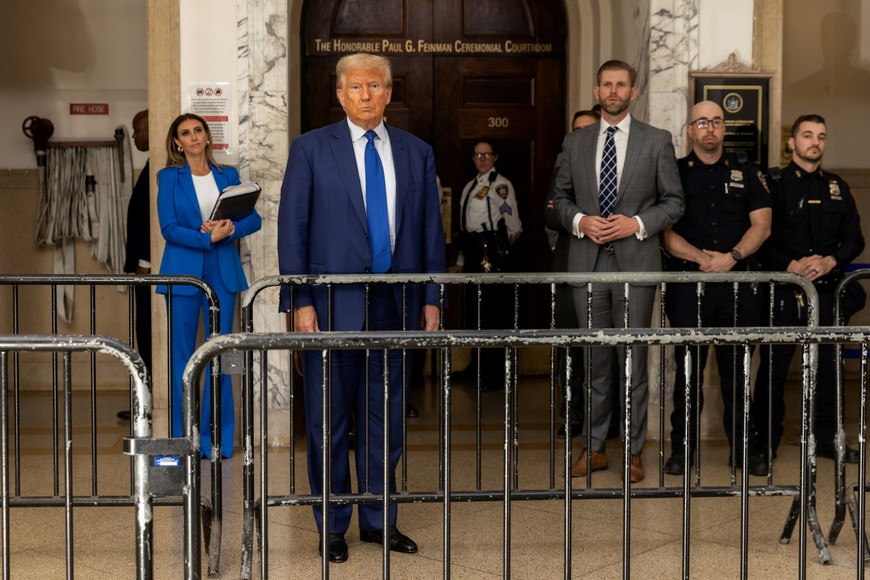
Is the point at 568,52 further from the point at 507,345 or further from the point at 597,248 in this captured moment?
the point at 507,345

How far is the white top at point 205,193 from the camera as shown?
732 centimetres

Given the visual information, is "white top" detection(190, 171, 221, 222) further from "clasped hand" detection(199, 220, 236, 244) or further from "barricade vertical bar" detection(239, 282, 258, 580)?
"barricade vertical bar" detection(239, 282, 258, 580)

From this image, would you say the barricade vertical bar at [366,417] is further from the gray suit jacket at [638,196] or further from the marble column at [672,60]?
the marble column at [672,60]

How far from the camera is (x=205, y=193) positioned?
7.34 meters

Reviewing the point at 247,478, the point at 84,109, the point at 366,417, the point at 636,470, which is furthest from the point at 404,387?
the point at 84,109

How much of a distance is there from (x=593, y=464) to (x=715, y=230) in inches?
59.7

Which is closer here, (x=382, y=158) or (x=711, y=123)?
(x=382, y=158)

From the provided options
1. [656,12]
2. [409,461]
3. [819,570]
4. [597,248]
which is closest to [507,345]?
[819,570]

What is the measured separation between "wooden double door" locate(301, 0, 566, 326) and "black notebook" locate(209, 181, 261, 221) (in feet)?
10.8

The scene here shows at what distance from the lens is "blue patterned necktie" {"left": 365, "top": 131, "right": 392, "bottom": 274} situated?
5281 mm

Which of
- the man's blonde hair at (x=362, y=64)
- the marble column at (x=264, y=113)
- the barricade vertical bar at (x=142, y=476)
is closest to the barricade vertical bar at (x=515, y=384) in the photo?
the barricade vertical bar at (x=142, y=476)

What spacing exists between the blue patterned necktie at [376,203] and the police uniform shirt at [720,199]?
8.23ft

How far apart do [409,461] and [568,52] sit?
14.6ft

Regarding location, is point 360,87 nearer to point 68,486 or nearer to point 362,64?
point 362,64
